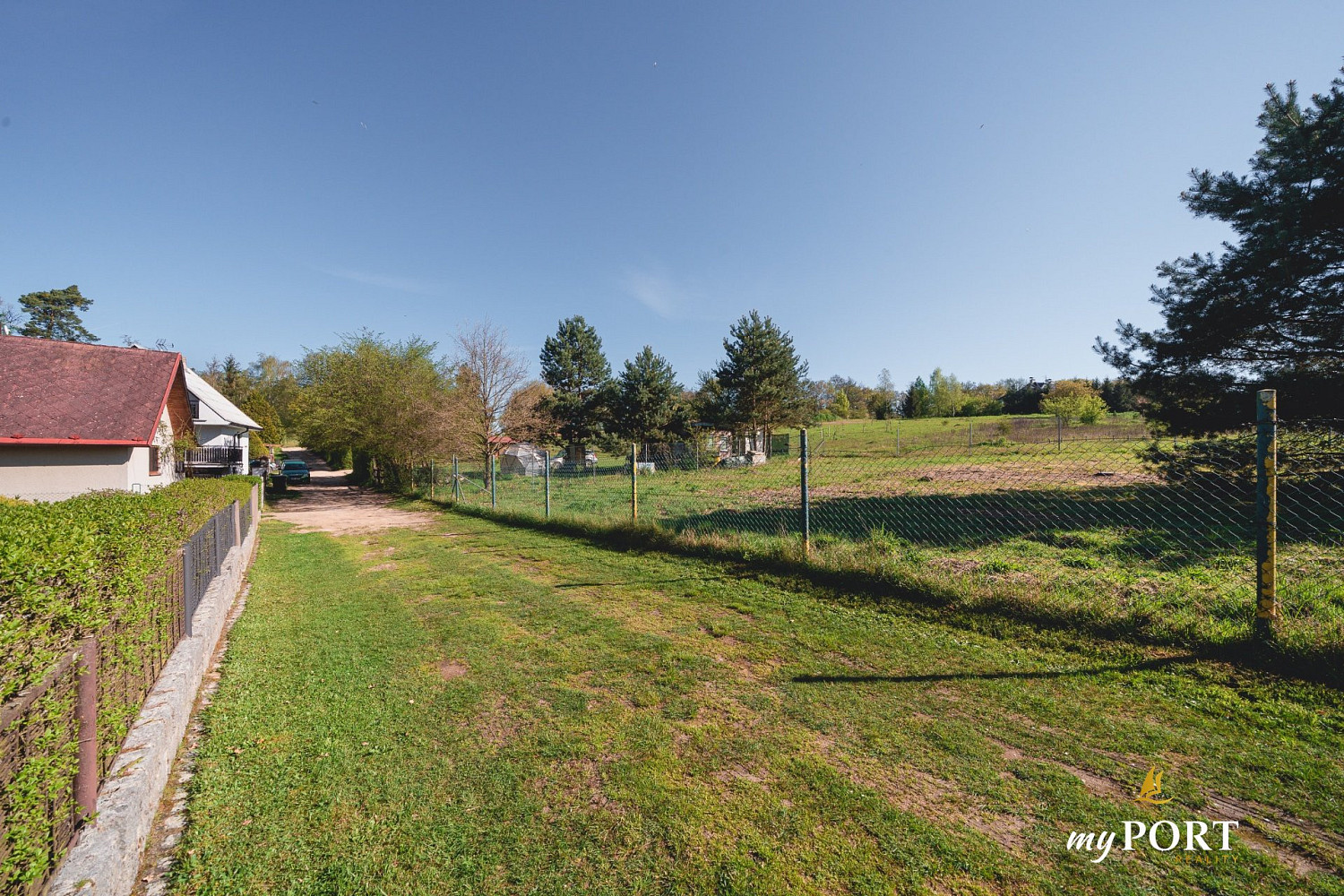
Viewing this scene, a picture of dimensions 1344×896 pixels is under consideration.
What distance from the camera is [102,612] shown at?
2.49 metres

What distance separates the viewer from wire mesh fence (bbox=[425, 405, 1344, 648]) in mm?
4285

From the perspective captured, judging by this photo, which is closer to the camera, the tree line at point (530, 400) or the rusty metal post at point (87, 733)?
the rusty metal post at point (87, 733)

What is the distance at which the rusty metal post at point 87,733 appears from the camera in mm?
1987

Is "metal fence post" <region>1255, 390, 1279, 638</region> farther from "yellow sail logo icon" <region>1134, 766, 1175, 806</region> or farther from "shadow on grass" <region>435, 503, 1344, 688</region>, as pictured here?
"yellow sail logo icon" <region>1134, 766, 1175, 806</region>

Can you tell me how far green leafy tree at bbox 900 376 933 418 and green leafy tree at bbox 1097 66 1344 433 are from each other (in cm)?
5783

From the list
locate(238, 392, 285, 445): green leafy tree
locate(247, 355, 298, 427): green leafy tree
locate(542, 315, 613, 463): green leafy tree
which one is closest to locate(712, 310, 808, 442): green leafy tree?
locate(542, 315, 613, 463): green leafy tree

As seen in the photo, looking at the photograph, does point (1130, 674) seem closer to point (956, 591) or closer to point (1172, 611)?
point (1172, 611)

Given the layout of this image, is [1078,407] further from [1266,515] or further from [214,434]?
[214,434]

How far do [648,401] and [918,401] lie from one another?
45922 millimetres

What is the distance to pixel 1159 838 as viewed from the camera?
2100 mm

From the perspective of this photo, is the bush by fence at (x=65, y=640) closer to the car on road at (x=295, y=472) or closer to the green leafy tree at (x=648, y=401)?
the green leafy tree at (x=648, y=401)

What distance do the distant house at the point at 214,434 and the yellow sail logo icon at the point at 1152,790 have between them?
88.4ft

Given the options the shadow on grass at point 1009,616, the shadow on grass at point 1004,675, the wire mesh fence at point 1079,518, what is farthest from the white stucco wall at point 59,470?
the shadow on grass at point 1004,675

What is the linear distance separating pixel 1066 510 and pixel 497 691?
10.8 metres
